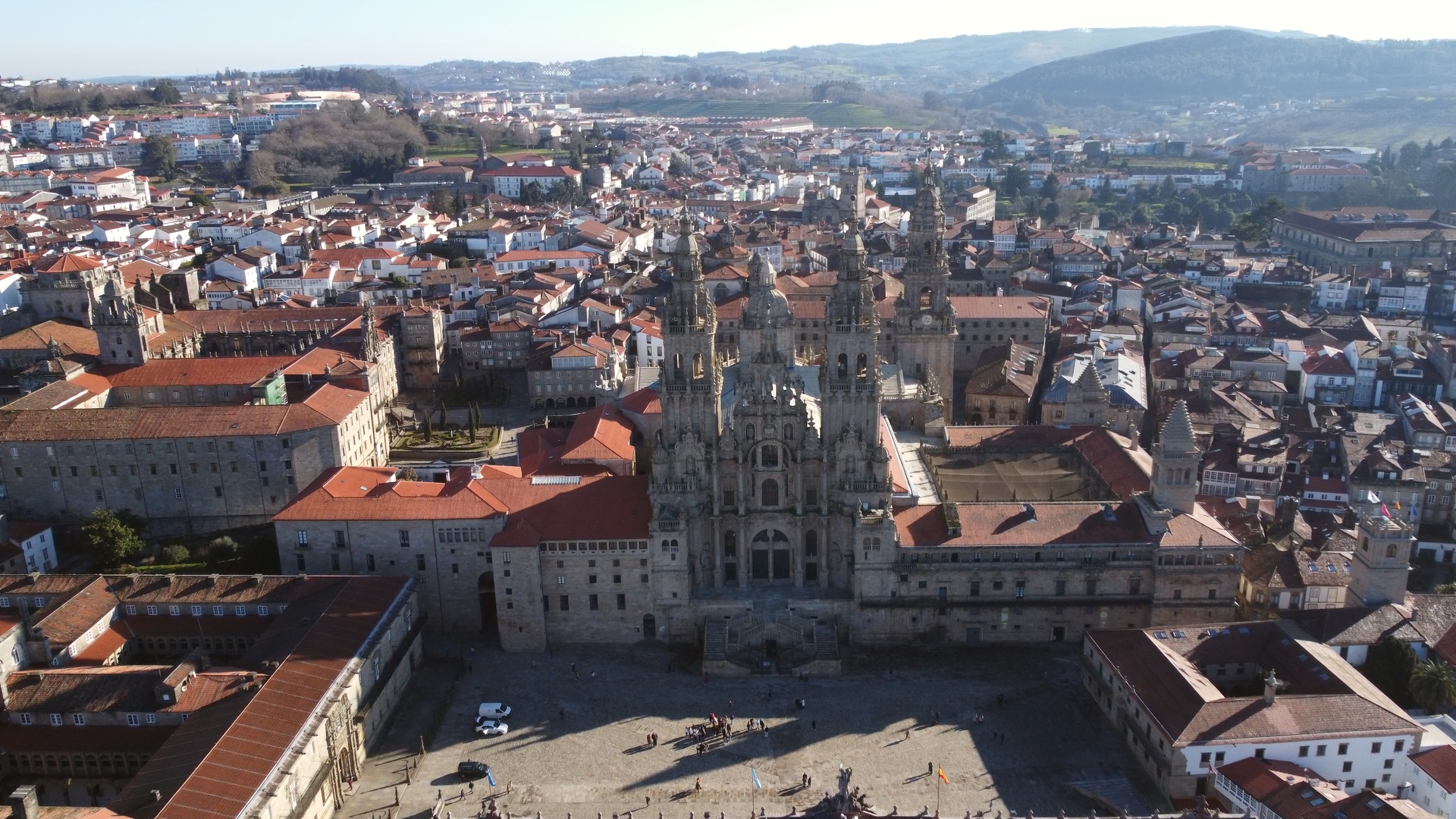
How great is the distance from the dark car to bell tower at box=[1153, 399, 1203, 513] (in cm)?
4217

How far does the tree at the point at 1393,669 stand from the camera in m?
60.8

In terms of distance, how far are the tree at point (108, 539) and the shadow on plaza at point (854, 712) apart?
93.3 ft

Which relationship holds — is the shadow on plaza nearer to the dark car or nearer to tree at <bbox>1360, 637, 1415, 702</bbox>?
the dark car

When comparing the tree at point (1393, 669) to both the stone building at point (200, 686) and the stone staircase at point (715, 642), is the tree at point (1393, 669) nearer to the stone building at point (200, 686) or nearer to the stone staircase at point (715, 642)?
the stone staircase at point (715, 642)

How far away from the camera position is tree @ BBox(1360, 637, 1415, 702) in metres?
60.8

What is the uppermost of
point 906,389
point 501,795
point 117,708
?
point 906,389

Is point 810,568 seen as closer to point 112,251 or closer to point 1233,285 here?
point 1233,285

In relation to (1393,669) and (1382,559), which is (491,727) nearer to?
(1393,669)

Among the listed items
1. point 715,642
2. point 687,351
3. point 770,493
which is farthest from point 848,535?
point 687,351

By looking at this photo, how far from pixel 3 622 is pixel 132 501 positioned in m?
20.7

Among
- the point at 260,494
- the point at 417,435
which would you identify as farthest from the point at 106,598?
the point at 417,435

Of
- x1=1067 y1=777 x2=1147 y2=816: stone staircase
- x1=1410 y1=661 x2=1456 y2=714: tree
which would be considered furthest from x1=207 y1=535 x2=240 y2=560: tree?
x1=1410 y1=661 x2=1456 y2=714: tree

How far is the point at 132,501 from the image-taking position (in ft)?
278

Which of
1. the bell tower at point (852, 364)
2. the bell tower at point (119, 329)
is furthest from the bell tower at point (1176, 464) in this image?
the bell tower at point (119, 329)
